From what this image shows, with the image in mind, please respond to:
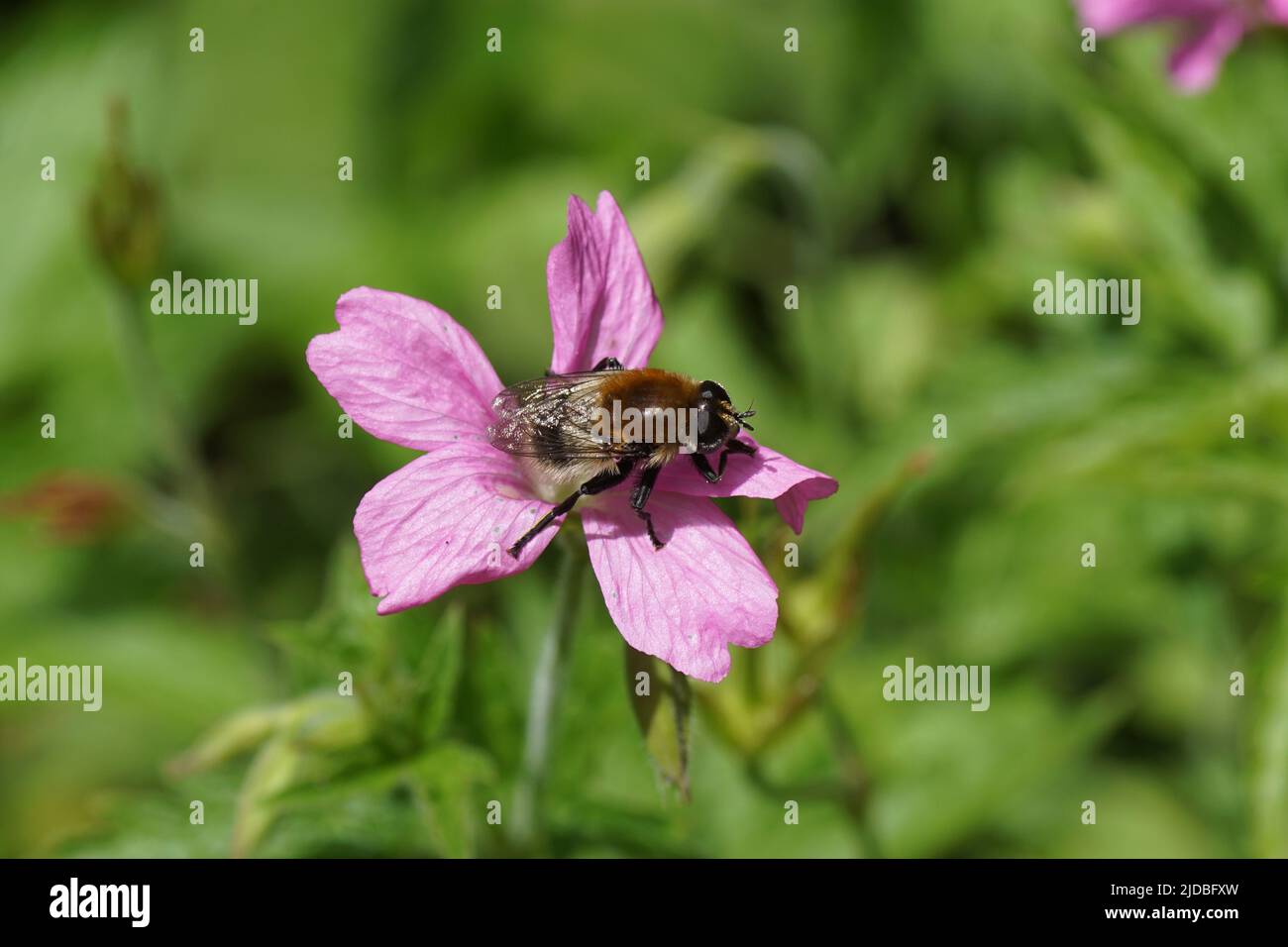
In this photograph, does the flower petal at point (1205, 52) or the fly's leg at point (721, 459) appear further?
the flower petal at point (1205, 52)

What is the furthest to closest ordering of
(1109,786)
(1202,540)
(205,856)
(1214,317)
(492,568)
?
(1109,786)
(1202,540)
(1214,317)
(205,856)
(492,568)

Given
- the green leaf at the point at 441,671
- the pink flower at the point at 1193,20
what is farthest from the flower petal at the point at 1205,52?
the green leaf at the point at 441,671

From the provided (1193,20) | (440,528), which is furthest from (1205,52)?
(440,528)

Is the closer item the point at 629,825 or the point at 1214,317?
the point at 629,825

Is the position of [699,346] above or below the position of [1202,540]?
above

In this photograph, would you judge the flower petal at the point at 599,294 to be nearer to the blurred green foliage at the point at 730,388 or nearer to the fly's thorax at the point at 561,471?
the fly's thorax at the point at 561,471

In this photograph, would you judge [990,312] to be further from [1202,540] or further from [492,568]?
[492,568]
